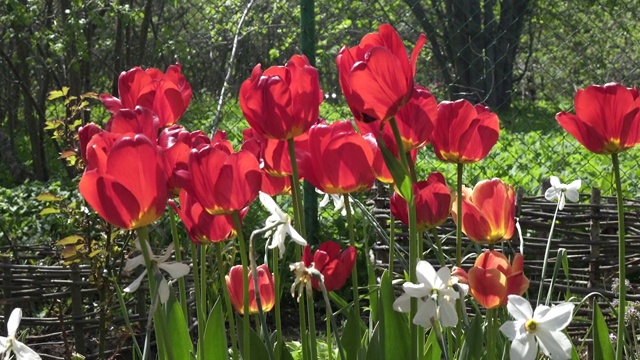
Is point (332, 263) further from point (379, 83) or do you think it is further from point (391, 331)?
point (379, 83)

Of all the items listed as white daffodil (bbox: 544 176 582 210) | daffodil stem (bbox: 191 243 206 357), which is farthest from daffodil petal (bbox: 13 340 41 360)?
white daffodil (bbox: 544 176 582 210)

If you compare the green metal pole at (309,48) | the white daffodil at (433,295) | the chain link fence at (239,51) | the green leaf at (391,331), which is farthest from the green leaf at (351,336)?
the chain link fence at (239,51)

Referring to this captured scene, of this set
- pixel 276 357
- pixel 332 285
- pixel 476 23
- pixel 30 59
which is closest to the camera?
pixel 276 357

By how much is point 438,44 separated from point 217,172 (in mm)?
7775

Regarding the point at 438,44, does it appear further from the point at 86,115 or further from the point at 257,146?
the point at 257,146

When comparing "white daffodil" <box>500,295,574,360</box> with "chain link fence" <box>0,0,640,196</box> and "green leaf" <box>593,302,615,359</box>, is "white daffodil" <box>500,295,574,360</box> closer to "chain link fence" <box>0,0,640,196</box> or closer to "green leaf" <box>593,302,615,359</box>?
"green leaf" <box>593,302,615,359</box>

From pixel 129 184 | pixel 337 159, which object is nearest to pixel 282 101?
pixel 337 159

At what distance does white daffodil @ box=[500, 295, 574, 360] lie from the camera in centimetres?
105

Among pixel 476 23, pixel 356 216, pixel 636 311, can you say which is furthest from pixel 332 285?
pixel 476 23

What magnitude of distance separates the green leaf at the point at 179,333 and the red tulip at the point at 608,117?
0.61 metres

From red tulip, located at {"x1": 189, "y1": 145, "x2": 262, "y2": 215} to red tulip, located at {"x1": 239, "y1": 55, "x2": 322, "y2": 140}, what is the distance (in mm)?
67

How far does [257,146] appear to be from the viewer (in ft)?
4.46

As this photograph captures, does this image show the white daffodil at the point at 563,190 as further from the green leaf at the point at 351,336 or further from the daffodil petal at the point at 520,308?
the daffodil petal at the point at 520,308

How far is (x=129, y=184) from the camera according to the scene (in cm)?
103
